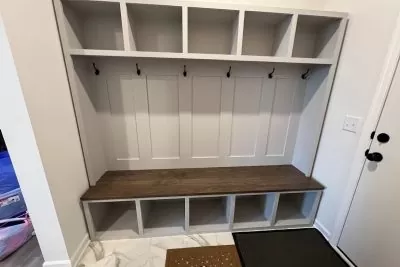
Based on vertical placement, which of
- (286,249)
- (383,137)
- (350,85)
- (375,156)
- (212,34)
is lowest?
(286,249)

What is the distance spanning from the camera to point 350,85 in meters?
1.44

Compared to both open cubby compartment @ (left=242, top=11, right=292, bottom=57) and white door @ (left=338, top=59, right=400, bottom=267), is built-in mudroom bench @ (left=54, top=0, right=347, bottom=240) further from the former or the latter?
white door @ (left=338, top=59, right=400, bottom=267)

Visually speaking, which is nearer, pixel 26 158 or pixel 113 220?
pixel 26 158

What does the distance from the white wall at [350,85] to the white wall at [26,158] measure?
2.17 meters

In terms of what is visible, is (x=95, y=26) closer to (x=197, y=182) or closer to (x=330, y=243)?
(x=197, y=182)

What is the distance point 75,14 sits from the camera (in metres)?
1.42

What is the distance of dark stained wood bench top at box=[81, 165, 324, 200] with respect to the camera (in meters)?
1.57

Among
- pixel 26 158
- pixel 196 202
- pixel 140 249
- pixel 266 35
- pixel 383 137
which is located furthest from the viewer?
pixel 196 202

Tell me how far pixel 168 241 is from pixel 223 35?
6.35ft

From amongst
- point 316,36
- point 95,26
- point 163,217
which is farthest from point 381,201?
point 95,26

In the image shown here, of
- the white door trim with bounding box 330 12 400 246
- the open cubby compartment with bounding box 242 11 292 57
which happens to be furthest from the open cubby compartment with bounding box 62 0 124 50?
the white door trim with bounding box 330 12 400 246

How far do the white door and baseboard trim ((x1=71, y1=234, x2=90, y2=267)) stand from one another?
2169 mm

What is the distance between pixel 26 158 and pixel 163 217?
126cm

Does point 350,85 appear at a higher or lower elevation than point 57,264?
higher
